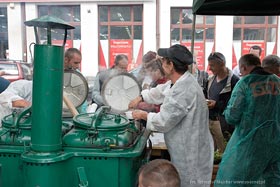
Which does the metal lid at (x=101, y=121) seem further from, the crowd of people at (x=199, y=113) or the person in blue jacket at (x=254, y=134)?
the person in blue jacket at (x=254, y=134)

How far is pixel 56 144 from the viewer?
1.43 m

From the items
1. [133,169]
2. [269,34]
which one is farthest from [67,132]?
[269,34]

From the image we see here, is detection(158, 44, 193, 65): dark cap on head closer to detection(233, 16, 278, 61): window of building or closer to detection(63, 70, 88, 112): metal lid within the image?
detection(63, 70, 88, 112): metal lid

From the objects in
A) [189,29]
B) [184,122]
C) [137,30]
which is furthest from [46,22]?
[189,29]

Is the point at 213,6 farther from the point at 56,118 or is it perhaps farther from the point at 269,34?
the point at 269,34

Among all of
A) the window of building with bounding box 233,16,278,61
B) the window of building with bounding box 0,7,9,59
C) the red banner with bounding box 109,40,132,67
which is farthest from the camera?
the red banner with bounding box 109,40,132,67

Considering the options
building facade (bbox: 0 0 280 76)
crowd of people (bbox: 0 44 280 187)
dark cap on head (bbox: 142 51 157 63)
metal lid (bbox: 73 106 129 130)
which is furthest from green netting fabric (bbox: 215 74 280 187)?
building facade (bbox: 0 0 280 76)

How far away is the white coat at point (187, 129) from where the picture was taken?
67.2 inches

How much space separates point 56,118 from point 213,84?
2382mm

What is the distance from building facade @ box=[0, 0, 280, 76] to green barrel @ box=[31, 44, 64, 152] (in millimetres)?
8906

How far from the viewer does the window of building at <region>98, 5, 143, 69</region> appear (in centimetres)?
1066

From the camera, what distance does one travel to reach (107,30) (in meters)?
10.8

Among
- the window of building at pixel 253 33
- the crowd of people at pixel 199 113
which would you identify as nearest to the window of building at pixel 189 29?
the window of building at pixel 253 33

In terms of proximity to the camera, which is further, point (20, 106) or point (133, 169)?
point (20, 106)
